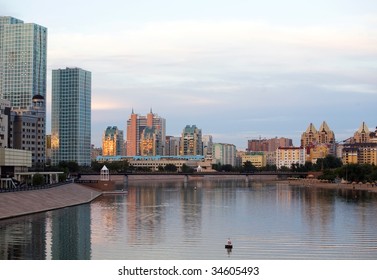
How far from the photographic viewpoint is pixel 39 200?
197 feet

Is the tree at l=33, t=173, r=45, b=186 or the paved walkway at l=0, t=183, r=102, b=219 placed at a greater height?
the tree at l=33, t=173, r=45, b=186

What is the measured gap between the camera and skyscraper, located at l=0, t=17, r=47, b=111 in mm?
165750

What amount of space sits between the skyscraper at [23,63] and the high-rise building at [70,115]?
23.6m

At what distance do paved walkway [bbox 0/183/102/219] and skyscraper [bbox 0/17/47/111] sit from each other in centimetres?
9063

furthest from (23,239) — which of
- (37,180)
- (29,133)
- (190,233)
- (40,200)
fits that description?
(29,133)

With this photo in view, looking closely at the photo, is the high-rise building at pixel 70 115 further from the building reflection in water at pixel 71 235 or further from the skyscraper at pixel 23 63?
the building reflection in water at pixel 71 235

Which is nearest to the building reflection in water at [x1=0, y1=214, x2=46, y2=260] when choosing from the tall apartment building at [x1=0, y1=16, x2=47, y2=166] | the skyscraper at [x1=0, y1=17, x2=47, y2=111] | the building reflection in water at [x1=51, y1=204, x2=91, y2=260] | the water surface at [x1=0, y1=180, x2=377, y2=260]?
the water surface at [x1=0, y1=180, x2=377, y2=260]

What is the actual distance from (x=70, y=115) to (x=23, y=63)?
3120 cm

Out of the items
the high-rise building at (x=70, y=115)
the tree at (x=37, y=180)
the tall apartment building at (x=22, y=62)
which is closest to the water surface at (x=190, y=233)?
the tree at (x=37, y=180)

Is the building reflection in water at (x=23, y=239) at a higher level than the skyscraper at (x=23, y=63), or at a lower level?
lower

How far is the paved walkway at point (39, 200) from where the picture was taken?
51.5m

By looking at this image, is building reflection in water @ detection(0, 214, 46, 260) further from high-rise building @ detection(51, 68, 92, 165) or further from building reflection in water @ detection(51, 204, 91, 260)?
high-rise building @ detection(51, 68, 92, 165)
